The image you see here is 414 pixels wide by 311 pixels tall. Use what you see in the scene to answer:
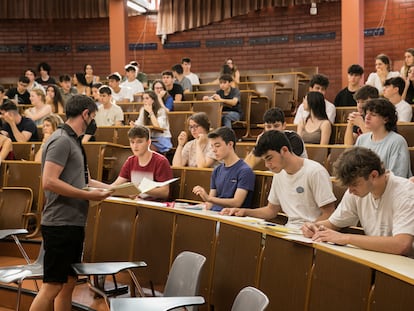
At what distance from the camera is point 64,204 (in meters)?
3.19

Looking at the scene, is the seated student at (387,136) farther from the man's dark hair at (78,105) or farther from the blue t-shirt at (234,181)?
the man's dark hair at (78,105)

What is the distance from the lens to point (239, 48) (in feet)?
40.3

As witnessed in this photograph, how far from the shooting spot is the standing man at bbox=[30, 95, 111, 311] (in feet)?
A: 10.2

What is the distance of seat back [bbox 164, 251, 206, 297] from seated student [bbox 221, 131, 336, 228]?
69 cm

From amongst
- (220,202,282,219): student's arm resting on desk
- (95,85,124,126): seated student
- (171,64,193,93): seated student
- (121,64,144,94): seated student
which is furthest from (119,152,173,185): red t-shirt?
(171,64,193,93): seated student

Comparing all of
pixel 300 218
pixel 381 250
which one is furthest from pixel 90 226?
pixel 381 250

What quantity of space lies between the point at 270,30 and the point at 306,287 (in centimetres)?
979

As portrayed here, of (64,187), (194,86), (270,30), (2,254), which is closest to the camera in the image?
Answer: (64,187)

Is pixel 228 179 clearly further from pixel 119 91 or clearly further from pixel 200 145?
pixel 119 91

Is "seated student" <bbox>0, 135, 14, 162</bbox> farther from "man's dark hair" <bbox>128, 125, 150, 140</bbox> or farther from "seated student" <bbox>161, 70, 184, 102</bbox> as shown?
"seated student" <bbox>161, 70, 184, 102</bbox>

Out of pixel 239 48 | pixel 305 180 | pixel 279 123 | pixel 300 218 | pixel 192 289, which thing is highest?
pixel 239 48

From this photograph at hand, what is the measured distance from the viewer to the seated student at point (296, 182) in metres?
3.30

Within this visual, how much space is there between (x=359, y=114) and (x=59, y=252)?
2558mm

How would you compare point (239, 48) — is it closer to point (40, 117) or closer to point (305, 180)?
point (40, 117)
